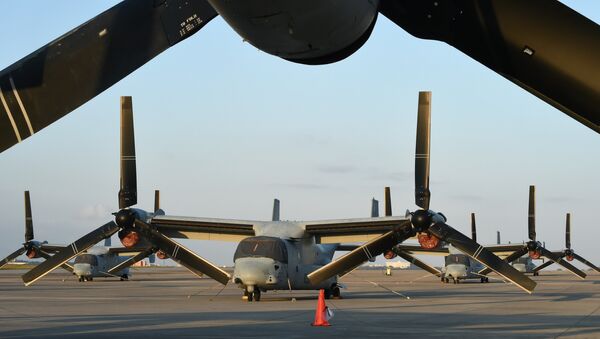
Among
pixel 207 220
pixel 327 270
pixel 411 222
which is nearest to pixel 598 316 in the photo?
pixel 411 222

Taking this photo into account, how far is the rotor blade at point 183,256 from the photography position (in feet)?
101

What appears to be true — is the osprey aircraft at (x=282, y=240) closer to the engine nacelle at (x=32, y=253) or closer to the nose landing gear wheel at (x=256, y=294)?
the nose landing gear wheel at (x=256, y=294)

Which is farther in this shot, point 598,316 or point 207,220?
point 207,220

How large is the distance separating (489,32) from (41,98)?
128 inches

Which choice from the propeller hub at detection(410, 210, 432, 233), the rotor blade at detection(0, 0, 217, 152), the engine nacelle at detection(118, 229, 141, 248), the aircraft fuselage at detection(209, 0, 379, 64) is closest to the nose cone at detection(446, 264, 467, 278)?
the propeller hub at detection(410, 210, 432, 233)

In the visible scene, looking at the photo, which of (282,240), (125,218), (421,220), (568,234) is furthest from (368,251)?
(568,234)

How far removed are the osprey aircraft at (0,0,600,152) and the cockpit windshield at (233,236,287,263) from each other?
85.9 feet

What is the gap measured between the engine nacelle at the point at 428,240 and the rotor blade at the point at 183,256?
24.3 feet

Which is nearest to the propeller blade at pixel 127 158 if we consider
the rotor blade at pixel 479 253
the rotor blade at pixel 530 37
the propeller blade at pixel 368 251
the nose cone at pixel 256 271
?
the nose cone at pixel 256 271

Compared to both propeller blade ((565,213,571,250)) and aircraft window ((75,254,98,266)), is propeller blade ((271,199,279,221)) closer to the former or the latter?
aircraft window ((75,254,98,266))

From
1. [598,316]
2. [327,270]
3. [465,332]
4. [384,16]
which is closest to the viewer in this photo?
[384,16]

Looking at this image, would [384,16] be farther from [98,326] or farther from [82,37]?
[98,326]

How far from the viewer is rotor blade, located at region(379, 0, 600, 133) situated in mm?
5844

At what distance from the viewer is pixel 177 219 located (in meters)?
33.6
